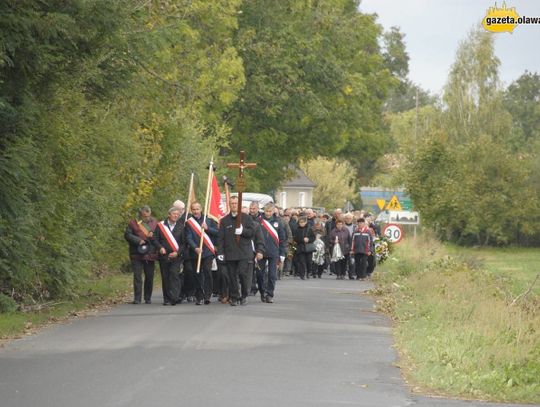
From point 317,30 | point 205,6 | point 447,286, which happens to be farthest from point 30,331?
point 317,30

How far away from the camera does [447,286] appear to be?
23.7m

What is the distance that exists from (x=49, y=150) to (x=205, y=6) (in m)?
22.0

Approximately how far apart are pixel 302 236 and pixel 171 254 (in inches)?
535

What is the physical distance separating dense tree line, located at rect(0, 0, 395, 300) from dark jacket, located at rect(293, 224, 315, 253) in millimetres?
3452

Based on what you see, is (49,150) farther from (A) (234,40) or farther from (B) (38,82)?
(A) (234,40)

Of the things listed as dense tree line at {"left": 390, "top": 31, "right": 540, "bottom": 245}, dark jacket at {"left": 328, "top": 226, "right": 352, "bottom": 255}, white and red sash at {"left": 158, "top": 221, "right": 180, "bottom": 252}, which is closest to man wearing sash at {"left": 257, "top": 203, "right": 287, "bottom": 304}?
white and red sash at {"left": 158, "top": 221, "right": 180, "bottom": 252}

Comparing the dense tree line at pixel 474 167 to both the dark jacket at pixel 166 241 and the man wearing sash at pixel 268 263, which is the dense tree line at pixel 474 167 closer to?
the man wearing sash at pixel 268 263

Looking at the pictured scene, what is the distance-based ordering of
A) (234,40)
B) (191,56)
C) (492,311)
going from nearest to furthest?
(492,311) → (191,56) → (234,40)

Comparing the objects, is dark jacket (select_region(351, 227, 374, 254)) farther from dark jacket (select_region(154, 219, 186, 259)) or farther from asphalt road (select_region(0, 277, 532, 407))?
asphalt road (select_region(0, 277, 532, 407))

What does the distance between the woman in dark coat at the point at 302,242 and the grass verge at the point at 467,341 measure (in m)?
11.5

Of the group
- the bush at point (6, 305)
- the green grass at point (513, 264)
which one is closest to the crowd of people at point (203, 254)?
the bush at point (6, 305)

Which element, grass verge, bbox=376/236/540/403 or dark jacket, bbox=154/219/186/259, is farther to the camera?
dark jacket, bbox=154/219/186/259

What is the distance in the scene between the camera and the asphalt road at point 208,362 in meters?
12.1

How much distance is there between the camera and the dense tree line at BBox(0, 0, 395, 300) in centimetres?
1836
